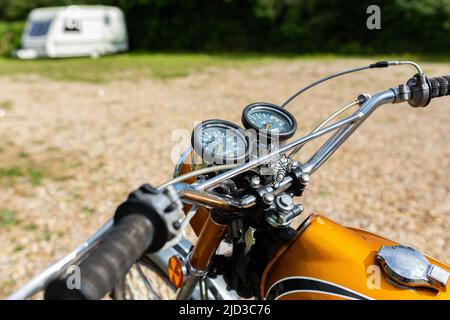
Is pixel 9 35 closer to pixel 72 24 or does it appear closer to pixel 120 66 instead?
pixel 72 24

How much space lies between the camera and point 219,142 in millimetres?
1182

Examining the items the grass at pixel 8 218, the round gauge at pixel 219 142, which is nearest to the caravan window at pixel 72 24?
the grass at pixel 8 218

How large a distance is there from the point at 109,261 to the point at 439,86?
49.2 inches

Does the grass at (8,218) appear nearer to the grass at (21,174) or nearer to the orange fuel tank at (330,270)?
the grass at (21,174)

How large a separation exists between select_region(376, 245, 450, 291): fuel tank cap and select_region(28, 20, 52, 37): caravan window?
55.8 ft

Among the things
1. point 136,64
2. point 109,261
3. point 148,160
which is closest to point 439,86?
point 109,261

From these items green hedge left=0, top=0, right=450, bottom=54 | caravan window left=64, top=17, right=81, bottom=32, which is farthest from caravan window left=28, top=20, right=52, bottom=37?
green hedge left=0, top=0, right=450, bottom=54

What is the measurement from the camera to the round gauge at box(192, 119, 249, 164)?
1.08 metres

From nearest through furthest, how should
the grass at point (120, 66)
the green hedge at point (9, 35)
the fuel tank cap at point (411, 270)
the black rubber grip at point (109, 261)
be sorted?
1. the black rubber grip at point (109, 261)
2. the fuel tank cap at point (411, 270)
3. the grass at point (120, 66)
4. the green hedge at point (9, 35)

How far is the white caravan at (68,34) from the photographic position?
50.7 feet

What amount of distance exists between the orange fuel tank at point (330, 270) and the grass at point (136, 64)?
1041cm

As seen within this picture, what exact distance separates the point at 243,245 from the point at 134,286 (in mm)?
1106
